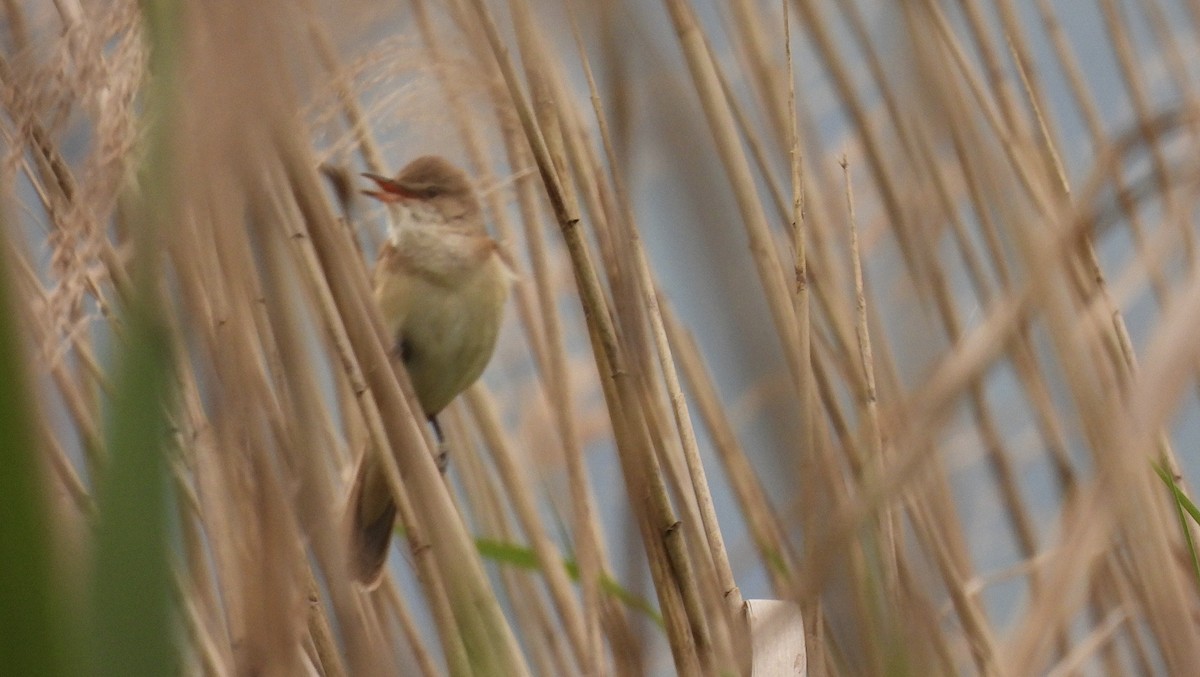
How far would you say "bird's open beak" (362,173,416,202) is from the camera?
1490mm

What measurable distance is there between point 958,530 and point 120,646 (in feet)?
1.65

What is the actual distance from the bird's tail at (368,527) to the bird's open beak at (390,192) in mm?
353

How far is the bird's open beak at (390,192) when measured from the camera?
4.89 ft

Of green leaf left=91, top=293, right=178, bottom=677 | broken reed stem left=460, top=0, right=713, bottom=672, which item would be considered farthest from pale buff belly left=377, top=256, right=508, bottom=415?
green leaf left=91, top=293, right=178, bottom=677

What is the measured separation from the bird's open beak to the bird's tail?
0.35 metres

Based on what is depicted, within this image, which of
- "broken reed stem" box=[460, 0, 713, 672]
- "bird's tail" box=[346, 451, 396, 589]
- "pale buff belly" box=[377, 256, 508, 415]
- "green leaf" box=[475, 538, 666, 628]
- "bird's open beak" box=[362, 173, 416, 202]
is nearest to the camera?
"broken reed stem" box=[460, 0, 713, 672]

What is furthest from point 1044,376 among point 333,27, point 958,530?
point 333,27

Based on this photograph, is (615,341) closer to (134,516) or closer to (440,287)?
(134,516)

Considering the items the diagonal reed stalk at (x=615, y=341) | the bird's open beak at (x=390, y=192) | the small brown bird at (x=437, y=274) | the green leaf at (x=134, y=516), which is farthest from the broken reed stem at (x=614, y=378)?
the small brown bird at (x=437, y=274)

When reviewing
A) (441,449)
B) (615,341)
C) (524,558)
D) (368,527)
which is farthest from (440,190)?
(615,341)

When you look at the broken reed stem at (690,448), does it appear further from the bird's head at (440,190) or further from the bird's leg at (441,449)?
the bird's head at (440,190)

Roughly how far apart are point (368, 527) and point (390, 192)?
477 mm

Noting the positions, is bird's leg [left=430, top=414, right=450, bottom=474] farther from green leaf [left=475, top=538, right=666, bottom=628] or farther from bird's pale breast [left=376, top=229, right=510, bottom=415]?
green leaf [left=475, top=538, right=666, bottom=628]

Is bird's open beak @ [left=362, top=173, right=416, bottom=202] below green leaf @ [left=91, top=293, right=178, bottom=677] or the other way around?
the other way around
